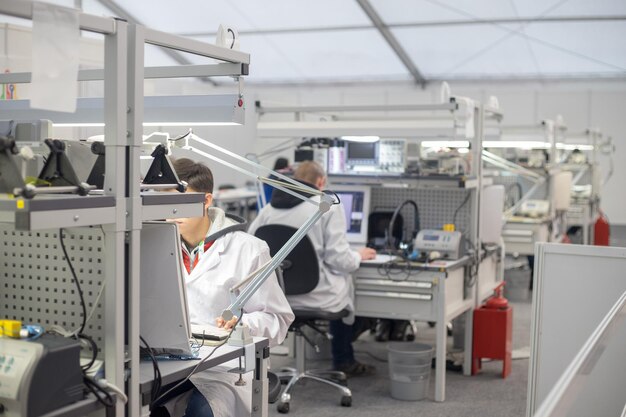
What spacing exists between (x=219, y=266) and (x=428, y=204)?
2333 millimetres

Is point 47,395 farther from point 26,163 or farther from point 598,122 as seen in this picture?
point 598,122

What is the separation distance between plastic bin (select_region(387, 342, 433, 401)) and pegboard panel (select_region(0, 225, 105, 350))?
2.54m

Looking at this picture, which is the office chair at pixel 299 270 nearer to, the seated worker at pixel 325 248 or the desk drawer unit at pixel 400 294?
the seated worker at pixel 325 248

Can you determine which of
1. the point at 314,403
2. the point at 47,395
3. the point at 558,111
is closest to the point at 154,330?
the point at 47,395

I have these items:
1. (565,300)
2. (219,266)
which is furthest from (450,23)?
(219,266)

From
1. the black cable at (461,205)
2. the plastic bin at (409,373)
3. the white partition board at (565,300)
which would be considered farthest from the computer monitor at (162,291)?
the black cable at (461,205)

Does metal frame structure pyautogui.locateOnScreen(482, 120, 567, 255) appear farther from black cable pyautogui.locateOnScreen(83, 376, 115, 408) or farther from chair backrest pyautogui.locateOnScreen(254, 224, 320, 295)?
black cable pyautogui.locateOnScreen(83, 376, 115, 408)

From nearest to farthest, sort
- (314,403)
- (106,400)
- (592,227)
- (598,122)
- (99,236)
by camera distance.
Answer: (106,400), (99,236), (314,403), (592,227), (598,122)

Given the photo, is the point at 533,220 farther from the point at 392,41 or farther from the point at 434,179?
the point at 392,41

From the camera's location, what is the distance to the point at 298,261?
4121 millimetres

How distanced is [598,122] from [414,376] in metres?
7.96

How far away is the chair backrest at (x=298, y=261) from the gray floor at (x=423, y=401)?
590mm

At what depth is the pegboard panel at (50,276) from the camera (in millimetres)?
1889

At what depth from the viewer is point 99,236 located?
73.6 inches
